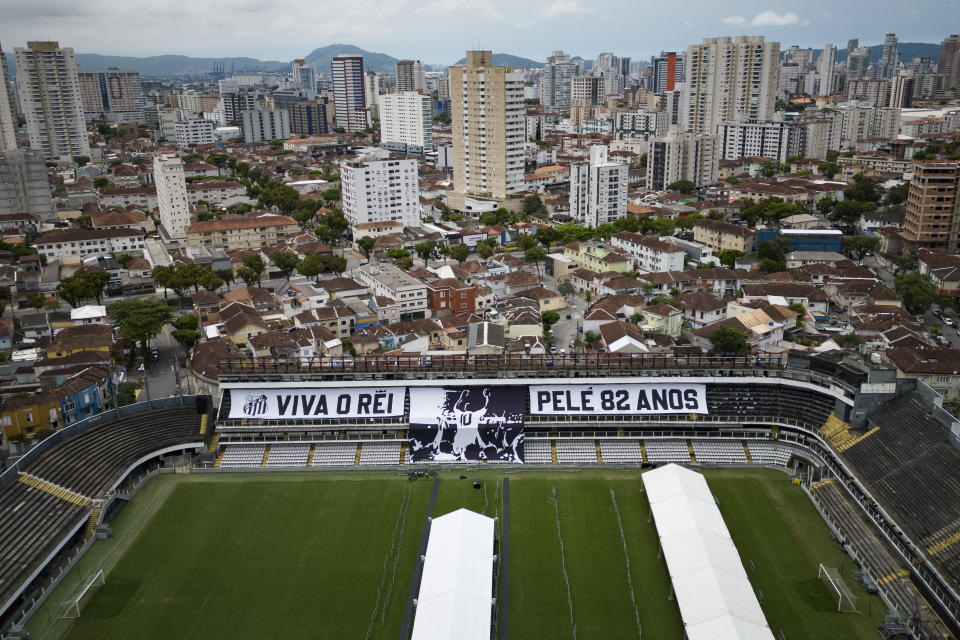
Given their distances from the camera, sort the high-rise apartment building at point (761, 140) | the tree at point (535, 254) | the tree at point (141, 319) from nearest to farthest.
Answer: the tree at point (141, 319)
the tree at point (535, 254)
the high-rise apartment building at point (761, 140)

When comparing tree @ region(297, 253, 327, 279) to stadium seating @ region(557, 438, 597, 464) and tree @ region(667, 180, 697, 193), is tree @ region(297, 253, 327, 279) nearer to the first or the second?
stadium seating @ region(557, 438, 597, 464)

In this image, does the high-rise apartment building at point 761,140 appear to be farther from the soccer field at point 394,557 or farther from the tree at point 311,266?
the soccer field at point 394,557

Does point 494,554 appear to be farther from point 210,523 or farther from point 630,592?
point 210,523

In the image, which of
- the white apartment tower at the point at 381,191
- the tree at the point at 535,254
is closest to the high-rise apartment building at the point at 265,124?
the white apartment tower at the point at 381,191

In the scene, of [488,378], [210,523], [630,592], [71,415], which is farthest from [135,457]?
[630,592]

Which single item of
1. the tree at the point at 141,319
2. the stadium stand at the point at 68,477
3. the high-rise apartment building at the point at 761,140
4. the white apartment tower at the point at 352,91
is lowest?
the stadium stand at the point at 68,477

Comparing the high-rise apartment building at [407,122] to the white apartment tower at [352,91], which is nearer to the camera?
the high-rise apartment building at [407,122]

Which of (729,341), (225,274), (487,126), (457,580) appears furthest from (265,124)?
(457,580)
